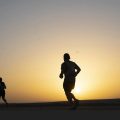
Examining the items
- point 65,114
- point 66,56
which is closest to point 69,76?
point 66,56

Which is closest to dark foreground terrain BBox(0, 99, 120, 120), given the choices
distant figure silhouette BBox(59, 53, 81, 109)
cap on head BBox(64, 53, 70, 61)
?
distant figure silhouette BBox(59, 53, 81, 109)

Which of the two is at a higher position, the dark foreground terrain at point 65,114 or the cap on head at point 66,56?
the cap on head at point 66,56

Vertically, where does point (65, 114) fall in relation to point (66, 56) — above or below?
below

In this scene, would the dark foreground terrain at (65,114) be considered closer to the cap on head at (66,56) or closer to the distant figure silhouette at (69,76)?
the distant figure silhouette at (69,76)

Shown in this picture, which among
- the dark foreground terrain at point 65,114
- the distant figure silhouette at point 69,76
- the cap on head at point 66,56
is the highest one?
the cap on head at point 66,56

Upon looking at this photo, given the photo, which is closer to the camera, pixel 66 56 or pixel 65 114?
pixel 65 114

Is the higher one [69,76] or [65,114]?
[69,76]

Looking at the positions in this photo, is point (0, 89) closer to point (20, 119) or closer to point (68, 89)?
point (68, 89)

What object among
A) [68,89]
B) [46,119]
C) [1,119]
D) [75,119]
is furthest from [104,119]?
[68,89]

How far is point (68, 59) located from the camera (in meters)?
16.5

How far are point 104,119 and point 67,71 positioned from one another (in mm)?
7316

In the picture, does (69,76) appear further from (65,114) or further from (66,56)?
(65,114)

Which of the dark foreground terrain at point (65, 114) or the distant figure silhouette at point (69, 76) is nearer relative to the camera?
the dark foreground terrain at point (65, 114)

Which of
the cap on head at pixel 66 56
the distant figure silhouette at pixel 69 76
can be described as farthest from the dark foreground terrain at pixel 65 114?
the cap on head at pixel 66 56
